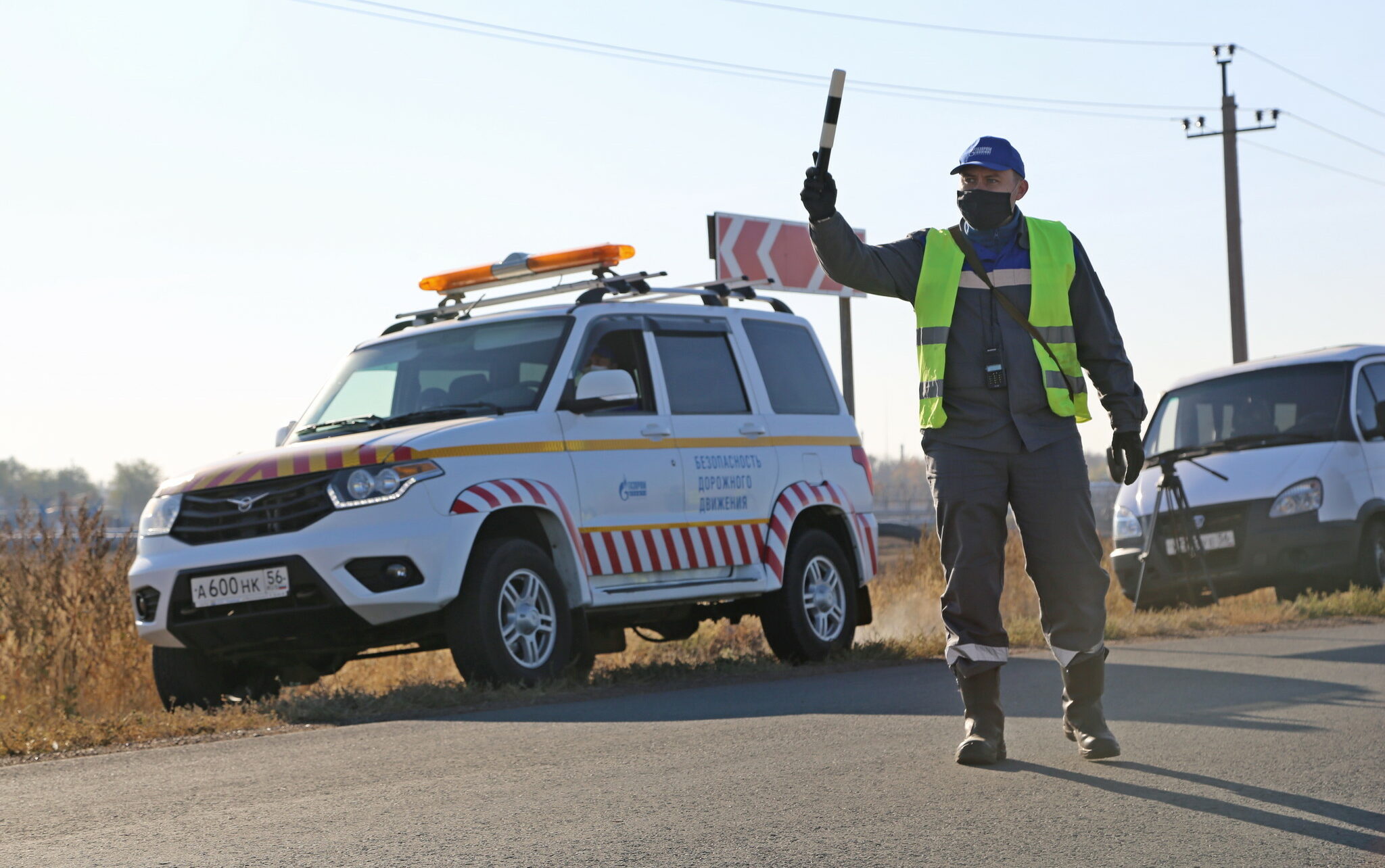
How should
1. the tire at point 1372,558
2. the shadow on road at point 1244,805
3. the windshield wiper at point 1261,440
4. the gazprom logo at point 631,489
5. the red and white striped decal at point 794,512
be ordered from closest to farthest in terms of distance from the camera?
the shadow on road at point 1244,805
the gazprom logo at point 631,489
the red and white striped decal at point 794,512
the tire at point 1372,558
the windshield wiper at point 1261,440

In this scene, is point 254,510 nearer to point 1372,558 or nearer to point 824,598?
point 824,598

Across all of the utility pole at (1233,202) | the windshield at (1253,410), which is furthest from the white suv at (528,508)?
the utility pole at (1233,202)

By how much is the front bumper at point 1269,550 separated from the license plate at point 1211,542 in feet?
0.09

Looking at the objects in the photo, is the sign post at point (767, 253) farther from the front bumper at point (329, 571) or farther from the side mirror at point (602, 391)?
the front bumper at point (329, 571)

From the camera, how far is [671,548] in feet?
32.9

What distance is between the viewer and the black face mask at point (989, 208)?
6.05 m

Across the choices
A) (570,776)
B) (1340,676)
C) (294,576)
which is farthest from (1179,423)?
(570,776)

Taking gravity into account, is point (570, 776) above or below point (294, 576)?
below

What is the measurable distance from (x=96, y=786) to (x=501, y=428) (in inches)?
136

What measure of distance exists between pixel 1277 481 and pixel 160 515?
8.95 m

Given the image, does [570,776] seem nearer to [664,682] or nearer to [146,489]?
[664,682]

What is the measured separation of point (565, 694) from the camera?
348 inches

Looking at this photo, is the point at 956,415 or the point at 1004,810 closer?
the point at 1004,810

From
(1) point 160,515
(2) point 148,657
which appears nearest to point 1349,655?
(1) point 160,515
